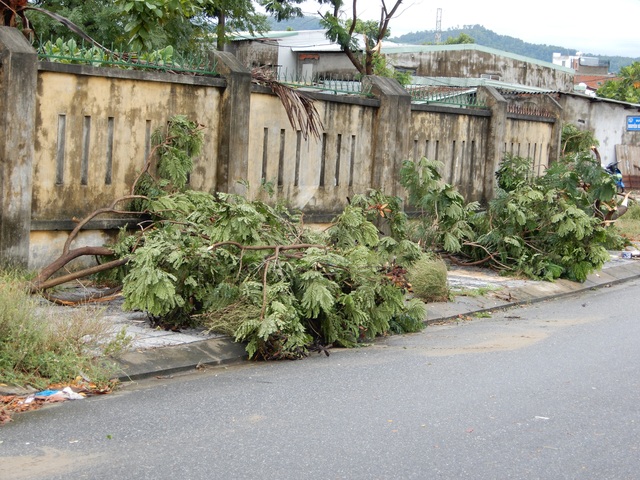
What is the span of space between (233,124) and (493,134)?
7.08 meters

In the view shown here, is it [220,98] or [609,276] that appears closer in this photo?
[220,98]

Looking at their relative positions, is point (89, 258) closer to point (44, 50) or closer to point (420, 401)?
point (44, 50)

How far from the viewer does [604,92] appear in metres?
58.2

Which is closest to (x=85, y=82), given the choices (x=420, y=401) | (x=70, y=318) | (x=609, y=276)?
(x=70, y=318)

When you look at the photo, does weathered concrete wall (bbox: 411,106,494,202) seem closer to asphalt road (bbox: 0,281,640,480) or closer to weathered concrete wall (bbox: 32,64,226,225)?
weathered concrete wall (bbox: 32,64,226,225)

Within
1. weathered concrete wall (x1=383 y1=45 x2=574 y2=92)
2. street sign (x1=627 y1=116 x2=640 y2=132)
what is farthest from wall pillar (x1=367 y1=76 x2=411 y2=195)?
weathered concrete wall (x1=383 y1=45 x2=574 y2=92)

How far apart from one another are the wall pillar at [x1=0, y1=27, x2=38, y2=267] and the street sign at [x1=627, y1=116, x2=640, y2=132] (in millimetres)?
25029

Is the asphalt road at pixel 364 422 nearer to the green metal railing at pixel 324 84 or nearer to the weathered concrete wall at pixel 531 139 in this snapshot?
the green metal railing at pixel 324 84

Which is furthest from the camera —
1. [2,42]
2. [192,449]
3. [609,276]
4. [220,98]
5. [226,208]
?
[609,276]

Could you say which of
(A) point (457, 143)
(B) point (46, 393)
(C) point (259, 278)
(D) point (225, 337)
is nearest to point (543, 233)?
(A) point (457, 143)

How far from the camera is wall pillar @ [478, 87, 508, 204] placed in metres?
17.3

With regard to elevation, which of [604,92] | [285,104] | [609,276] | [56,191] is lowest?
[609,276]

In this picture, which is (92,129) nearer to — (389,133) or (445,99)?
(389,133)

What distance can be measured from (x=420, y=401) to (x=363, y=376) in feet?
2.87
